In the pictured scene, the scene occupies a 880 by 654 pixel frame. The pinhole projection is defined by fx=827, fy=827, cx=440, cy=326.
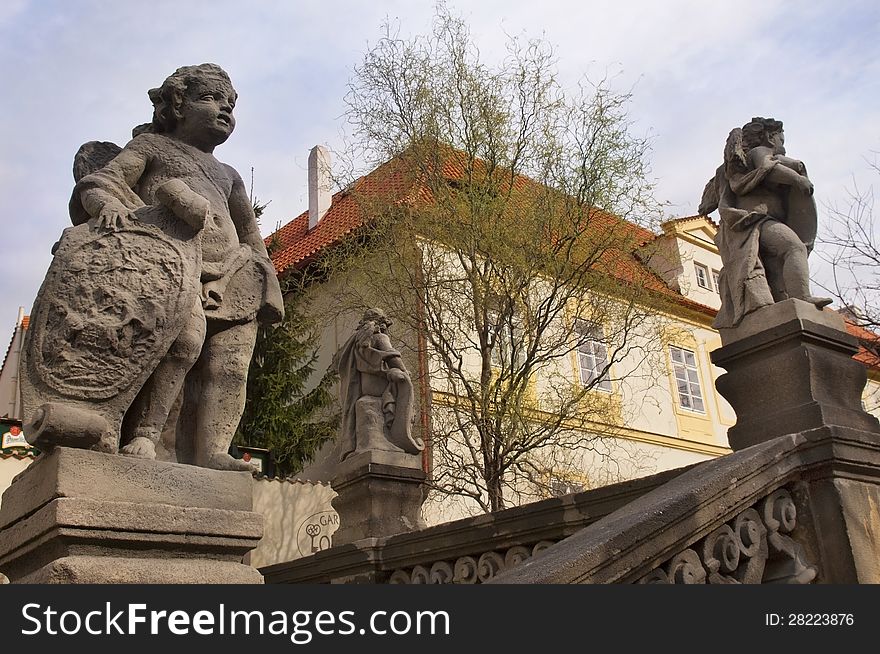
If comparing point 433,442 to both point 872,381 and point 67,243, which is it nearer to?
point 67,243

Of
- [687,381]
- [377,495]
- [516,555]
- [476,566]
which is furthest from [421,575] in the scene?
[687,381]

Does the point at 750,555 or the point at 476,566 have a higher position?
the point at 476,566

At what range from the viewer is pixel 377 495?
7918 millimetres

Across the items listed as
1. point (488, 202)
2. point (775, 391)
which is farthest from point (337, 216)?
point (775, 391)

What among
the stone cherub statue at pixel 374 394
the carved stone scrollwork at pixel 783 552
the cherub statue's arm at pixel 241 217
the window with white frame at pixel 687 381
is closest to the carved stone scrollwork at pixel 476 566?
the carved stone scrollwork at pixel 783 552

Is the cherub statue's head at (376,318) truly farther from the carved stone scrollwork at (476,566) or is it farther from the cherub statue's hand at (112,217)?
the cherub statue's hand at (112,217)

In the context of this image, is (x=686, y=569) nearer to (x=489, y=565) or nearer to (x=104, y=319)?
(x=489, y=565)

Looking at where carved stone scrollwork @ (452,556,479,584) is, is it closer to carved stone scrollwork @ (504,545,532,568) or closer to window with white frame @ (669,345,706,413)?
carved stone scrollwork @ (504,545,532,568)

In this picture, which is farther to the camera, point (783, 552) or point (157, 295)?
point (783, 552)

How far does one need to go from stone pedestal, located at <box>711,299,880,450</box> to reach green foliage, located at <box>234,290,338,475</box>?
39.9 ft

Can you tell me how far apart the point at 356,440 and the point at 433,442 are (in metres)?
4.61

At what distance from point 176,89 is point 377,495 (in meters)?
4.88

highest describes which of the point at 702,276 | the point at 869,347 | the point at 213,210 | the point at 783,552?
the point at 702,276

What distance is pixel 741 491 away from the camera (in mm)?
3855
